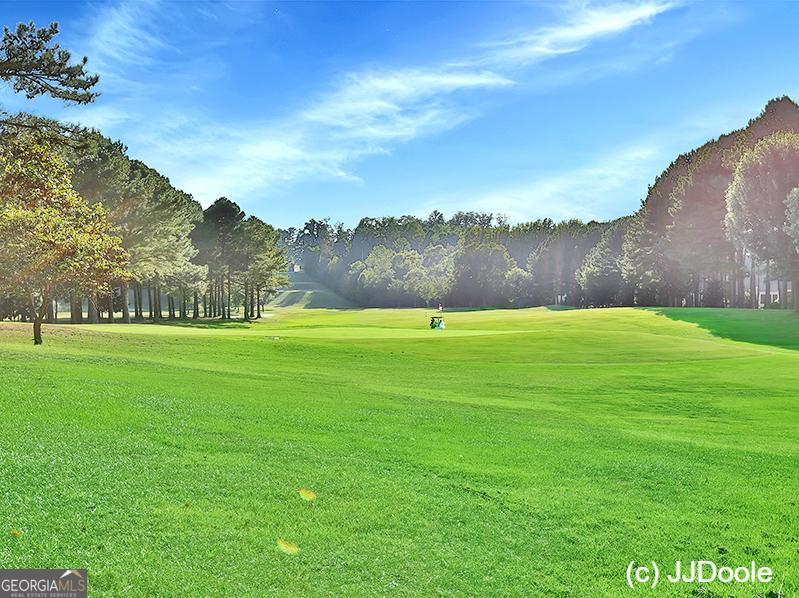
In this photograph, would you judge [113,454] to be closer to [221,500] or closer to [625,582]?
[221,500]

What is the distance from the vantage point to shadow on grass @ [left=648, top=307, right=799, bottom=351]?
1490 inches

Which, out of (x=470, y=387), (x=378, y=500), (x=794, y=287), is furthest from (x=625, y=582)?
(x=794, y=287)

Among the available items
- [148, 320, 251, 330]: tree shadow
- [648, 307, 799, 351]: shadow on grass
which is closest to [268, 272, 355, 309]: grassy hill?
[148, 320, 251, 330]: tree shadow

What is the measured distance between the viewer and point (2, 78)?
18.8 metres

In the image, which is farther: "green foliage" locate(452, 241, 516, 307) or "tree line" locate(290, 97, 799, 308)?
"green foliage" locate(452, 241, 516, 307)

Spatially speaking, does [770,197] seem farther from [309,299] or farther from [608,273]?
[309,299]

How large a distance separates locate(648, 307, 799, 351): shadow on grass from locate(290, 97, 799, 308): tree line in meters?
4.41

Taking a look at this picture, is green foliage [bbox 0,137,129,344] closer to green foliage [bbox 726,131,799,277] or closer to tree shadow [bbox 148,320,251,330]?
tree shadow [bbox 148,320,251,330]

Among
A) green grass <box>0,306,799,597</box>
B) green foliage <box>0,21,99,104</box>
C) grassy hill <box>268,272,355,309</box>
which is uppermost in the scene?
green foliage <box>0,21,99,104</box>

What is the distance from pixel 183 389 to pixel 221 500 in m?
7.27

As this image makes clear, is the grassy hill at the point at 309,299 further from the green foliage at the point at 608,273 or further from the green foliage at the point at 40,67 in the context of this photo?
the green foliage at the point at 40,67

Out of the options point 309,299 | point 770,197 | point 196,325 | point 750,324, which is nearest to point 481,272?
point 309,299

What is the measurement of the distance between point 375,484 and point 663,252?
236 ft

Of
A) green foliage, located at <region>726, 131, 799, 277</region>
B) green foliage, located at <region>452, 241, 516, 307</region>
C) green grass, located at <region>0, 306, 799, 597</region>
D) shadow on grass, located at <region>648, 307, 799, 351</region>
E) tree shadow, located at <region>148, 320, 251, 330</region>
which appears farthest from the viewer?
green foliage, located at <region>452, 241, 516, 307</region>
